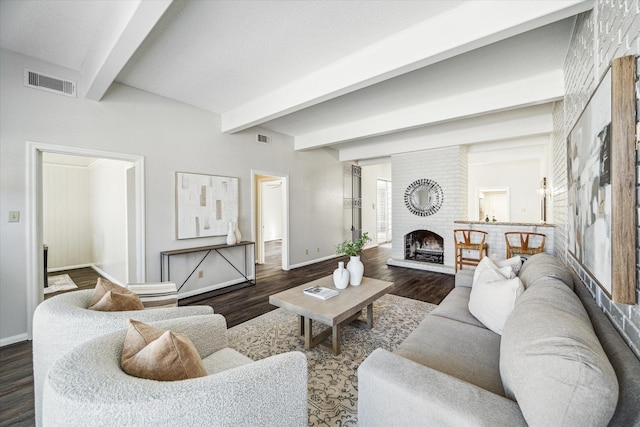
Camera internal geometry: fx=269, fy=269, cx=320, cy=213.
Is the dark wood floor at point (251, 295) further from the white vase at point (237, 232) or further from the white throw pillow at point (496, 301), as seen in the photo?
the white throw pillow at point (496, 301)

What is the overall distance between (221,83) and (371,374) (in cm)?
332

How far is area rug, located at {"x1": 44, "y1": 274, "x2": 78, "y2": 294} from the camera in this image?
4258 mm

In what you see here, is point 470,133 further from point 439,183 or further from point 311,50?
point 311,50

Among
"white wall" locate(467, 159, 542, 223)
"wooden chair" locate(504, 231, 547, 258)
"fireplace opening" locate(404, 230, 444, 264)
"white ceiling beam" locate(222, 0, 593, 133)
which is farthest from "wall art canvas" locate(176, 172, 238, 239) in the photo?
"white wall" locate(467, 159, 542, 223)

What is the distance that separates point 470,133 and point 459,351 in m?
4.39

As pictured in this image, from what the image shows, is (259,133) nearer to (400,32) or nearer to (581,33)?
(400,32)

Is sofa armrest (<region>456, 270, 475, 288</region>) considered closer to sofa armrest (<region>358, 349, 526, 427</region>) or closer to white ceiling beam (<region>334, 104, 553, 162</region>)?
sofa armrest (<region>358, 349, 526, 427</region>)

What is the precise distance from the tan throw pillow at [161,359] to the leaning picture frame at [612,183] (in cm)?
169

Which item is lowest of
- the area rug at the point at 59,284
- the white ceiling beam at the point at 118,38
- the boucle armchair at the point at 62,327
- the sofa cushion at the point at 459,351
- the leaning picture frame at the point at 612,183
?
the area rug at the point at 59,284

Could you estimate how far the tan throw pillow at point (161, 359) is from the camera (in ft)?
3.02

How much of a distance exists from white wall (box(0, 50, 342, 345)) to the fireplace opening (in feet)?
7.16

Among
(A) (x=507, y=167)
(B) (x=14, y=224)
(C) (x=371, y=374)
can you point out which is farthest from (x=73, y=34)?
(A) (x=507, y=167)

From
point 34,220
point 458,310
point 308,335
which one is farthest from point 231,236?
point 458,310

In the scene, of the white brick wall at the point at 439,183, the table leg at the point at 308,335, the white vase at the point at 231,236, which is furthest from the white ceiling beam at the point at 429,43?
the white brick wall at the point at 439,183
